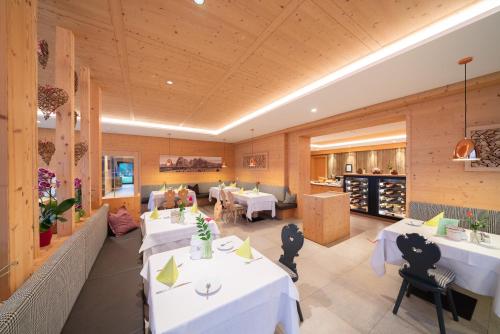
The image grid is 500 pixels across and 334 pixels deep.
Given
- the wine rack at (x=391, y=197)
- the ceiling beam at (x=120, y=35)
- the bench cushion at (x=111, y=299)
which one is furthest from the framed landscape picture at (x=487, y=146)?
the ceiling beam at (x=120, y=35)

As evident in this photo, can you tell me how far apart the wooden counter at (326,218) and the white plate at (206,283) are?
292cm

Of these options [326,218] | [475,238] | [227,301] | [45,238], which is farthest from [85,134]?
[475,238]

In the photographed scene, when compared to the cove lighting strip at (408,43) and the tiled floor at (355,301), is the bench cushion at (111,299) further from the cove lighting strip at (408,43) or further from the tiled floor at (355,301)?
the cove lighting strip at (408,43)

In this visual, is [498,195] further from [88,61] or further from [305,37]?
[88,61]

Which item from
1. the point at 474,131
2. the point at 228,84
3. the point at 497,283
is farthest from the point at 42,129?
the point at 474,131

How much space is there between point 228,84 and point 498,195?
4281 mm

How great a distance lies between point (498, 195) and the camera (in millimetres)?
2531

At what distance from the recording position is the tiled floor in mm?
1779

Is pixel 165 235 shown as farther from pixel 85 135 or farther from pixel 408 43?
pixel 408 43

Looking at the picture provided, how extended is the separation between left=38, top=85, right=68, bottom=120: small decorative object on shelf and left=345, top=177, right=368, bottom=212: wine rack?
6.74m

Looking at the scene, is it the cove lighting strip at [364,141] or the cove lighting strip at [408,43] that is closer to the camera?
the cove lighting strip at [408,43]

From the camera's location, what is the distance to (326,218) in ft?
12.0

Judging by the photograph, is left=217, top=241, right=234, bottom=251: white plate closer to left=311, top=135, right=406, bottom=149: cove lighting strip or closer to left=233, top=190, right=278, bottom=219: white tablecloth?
left=233, top=190, right=278, bottom=219: white tablecloth

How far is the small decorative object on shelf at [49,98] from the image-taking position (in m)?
1.52
